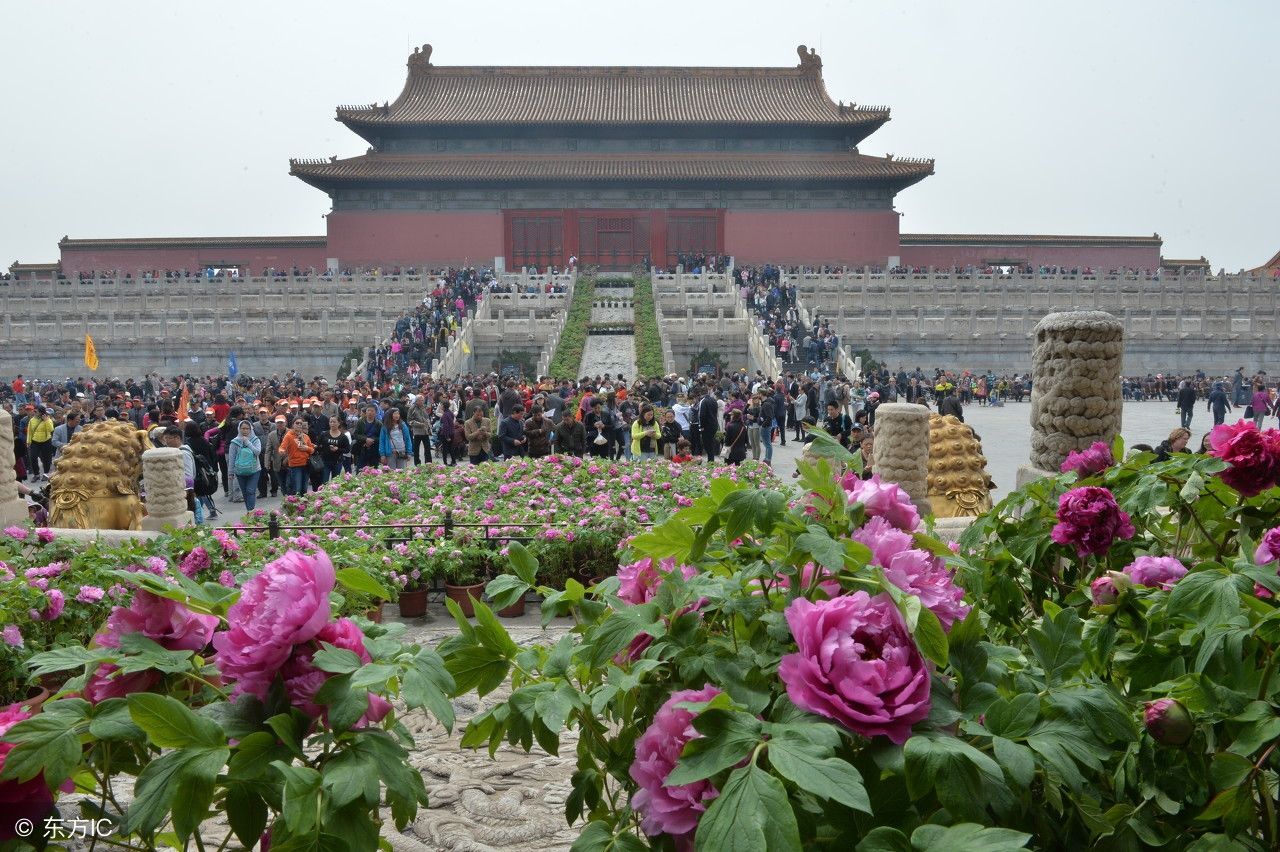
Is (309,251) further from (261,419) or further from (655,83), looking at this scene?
(261,419)

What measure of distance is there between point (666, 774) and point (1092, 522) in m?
1.07

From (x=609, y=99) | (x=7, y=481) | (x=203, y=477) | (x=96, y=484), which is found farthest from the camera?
(x=609, y=99)

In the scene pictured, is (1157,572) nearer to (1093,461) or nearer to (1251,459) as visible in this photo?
(1251,459)

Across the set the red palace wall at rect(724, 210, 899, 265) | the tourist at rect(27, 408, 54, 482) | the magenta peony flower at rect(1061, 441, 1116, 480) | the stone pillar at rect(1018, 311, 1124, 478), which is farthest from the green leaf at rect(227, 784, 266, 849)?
the red palace wall at rect(724, 210, 899, 265)

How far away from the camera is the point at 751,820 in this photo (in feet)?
3.65

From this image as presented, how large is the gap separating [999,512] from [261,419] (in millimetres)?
11922

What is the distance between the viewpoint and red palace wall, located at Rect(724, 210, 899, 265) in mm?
36656

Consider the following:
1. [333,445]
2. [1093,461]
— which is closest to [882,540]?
[1093,461]

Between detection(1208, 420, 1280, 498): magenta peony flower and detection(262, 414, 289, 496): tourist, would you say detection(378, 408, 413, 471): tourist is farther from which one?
detection(1208, 420, 1280, 498): magenta peony flower

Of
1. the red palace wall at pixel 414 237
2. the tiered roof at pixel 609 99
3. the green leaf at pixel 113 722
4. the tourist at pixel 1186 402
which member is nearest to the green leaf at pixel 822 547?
the green leaf at pixel 113 722

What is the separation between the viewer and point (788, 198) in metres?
36.8

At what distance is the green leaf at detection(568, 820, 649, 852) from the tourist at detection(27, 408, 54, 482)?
13789 mm

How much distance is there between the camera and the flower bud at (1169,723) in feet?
4.51

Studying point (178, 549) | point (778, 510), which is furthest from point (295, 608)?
point (178, 549)
